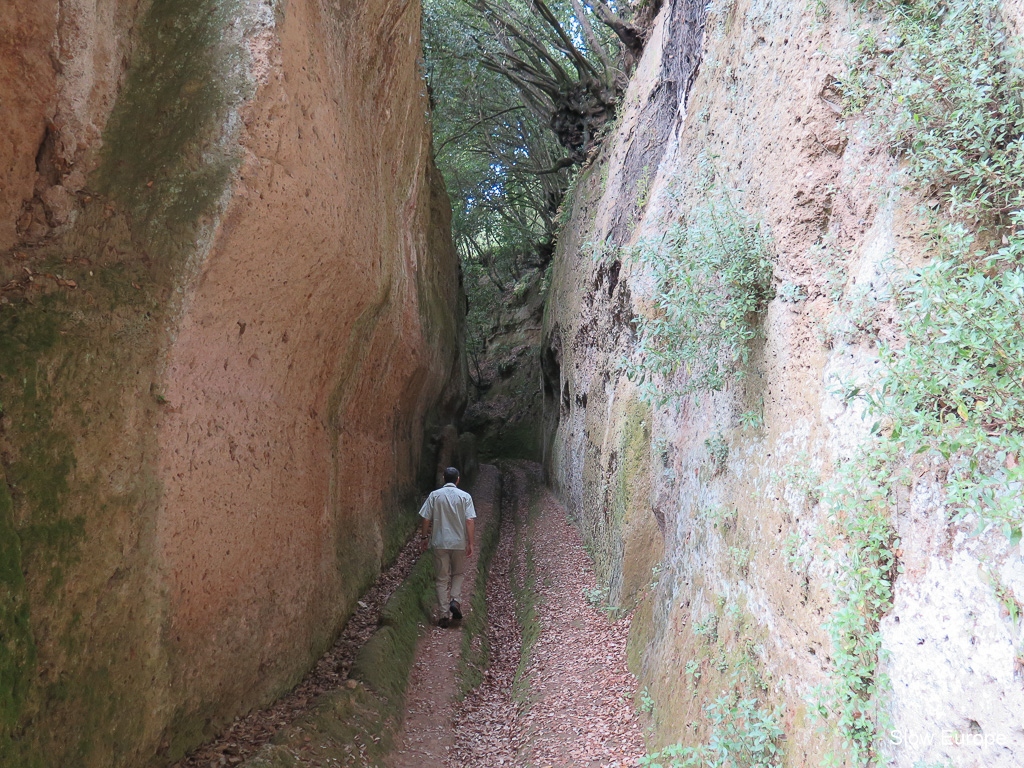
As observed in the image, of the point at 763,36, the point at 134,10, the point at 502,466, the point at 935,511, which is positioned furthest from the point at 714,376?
the point at 502,466

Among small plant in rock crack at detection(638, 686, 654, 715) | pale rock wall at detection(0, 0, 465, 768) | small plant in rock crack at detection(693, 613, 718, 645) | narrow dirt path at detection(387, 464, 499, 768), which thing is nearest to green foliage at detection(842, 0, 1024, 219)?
small plant in rock crack at detection(693, 613, 718, 645)

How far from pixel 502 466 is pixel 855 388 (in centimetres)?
2143

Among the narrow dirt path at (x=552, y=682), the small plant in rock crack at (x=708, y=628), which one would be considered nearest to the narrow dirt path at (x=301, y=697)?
the narrow dirt path at (x=552, y=682)

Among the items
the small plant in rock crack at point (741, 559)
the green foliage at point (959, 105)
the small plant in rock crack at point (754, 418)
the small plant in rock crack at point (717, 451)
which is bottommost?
the small plant in rock crack at point (741, 559)

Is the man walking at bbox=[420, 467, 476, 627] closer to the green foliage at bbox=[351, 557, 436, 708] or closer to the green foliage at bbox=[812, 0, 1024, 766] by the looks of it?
the green foliage at bbox=[351, 557, 436, 708]

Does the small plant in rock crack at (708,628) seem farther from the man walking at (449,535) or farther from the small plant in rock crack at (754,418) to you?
the man walking at (449,535)

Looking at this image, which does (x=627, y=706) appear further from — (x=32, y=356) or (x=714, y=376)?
(x=32, y=356)

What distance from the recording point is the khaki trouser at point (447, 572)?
919 cm

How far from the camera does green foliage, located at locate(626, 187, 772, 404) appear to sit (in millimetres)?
4453

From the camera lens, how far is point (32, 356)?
400 centimetres

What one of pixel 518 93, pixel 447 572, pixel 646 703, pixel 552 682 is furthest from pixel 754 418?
pixel 518 93

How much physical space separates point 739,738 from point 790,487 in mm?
1468

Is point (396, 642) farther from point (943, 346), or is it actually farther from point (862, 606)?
point (943, 346)

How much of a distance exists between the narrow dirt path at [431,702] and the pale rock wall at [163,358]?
1321 mm
